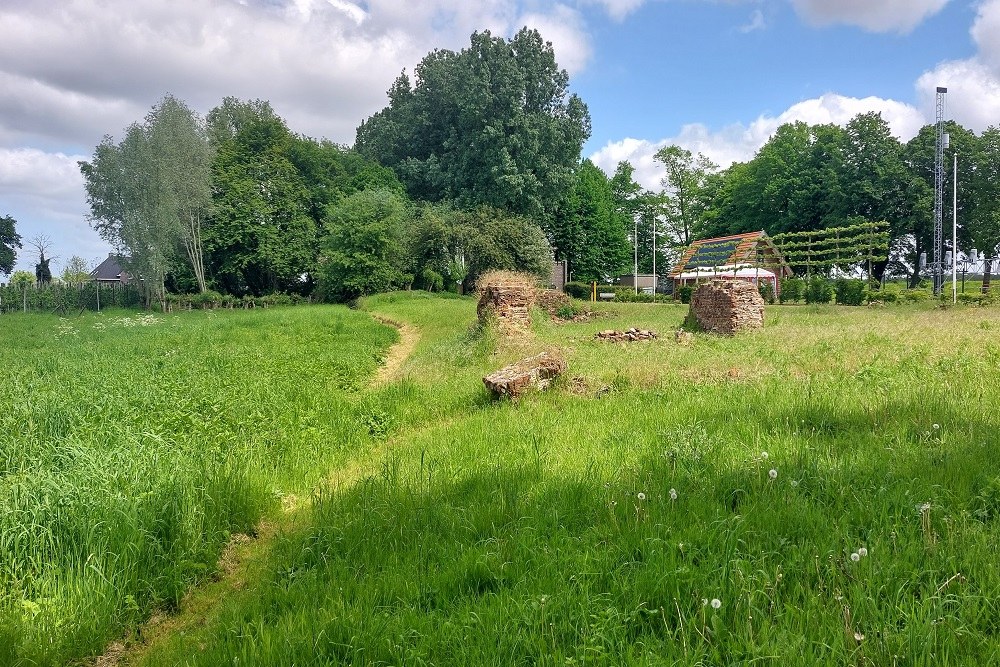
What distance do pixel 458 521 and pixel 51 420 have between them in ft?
20.0

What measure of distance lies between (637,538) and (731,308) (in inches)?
489

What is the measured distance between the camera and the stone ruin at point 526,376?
26.5ft

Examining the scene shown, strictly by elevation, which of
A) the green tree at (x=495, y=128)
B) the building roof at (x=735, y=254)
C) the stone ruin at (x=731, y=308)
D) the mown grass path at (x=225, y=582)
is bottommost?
the mown grass path at (x=225, y=582)

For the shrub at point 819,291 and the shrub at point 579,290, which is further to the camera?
the shrub at point 579,290

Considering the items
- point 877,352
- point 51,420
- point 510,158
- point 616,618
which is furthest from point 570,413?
point 510,158

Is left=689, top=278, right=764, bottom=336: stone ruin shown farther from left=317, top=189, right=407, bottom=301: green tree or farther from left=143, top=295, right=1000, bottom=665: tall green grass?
left=317, top=189, right=407, bottom=301: green tree

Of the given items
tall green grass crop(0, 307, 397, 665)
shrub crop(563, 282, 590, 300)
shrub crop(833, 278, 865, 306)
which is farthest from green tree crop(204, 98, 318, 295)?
shrub crop(833, 278, 865, 306)

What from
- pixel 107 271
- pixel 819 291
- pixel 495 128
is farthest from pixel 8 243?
pixel 819 291

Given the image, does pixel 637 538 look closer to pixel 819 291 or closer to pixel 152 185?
pixel 819 291

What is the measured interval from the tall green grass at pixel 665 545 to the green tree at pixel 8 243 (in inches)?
3842

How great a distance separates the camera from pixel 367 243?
39.1 m

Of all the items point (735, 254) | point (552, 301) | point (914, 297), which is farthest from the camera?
point (735, 254)

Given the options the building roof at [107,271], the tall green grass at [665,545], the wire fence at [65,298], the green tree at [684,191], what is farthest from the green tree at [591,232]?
the building roof at [107,271]

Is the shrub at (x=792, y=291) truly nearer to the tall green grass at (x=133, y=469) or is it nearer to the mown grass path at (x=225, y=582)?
the tall green grass at (x=133, y=469)
